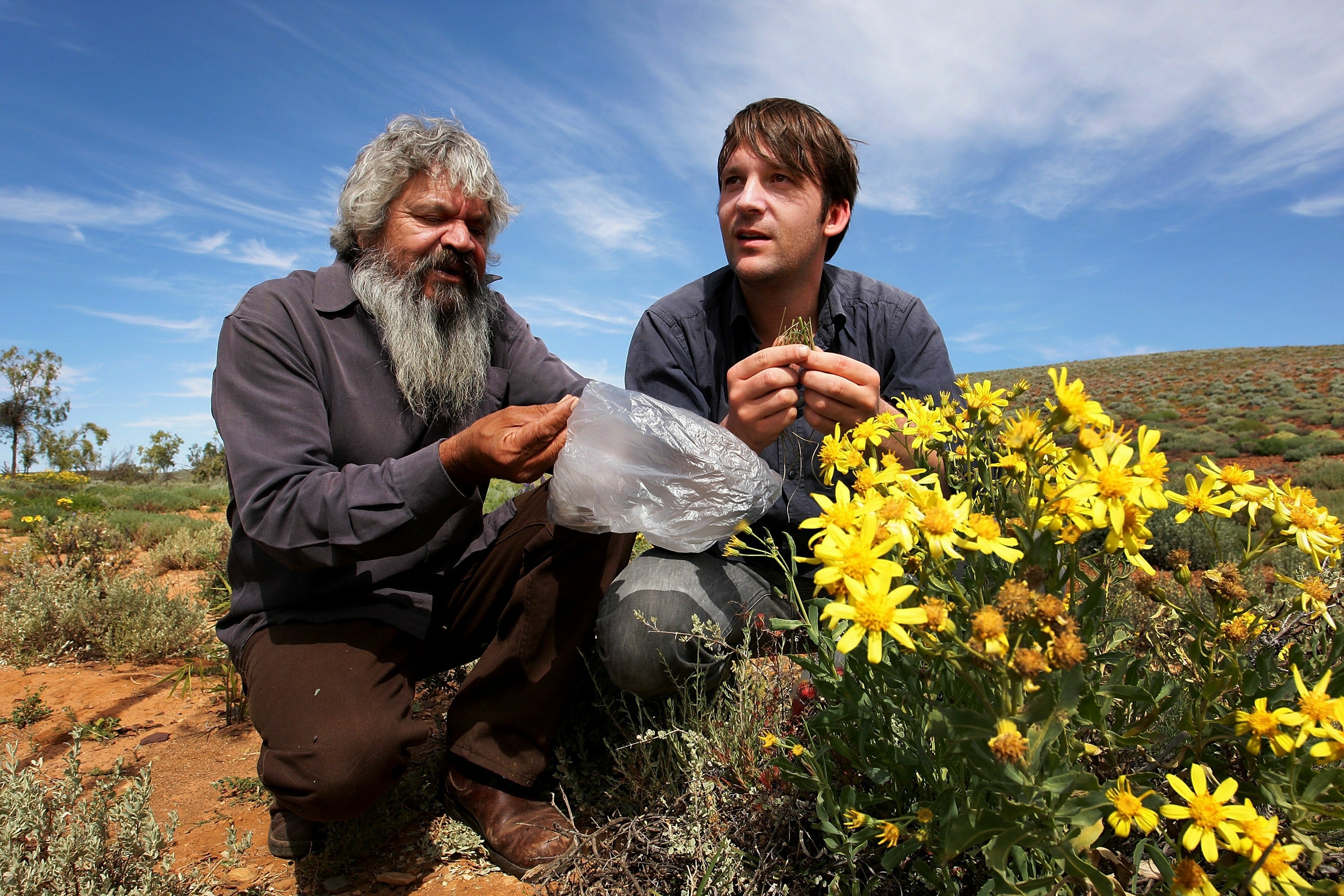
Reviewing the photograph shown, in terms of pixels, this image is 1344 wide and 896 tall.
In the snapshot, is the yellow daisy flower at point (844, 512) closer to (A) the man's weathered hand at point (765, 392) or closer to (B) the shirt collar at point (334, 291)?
(A) the man's weathered hand at point (765, 392)

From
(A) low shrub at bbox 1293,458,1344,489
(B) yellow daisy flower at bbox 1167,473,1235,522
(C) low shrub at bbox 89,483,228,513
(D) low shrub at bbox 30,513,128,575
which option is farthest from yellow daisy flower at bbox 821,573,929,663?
(A) low shrub at bbox 1293,458,1344,489

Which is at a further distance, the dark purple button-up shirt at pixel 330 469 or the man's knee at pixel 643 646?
the man's knee at pixel 643 646

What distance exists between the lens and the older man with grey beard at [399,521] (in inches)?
71.0

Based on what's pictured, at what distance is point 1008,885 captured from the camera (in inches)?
37.3

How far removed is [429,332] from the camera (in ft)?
7.63

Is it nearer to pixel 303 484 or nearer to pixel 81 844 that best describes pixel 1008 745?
pixel 303 484

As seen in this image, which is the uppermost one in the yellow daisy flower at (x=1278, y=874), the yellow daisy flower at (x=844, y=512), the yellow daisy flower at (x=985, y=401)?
the yellow daisy flower at (x=985, y=401)

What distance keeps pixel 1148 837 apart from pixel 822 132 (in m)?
2.16

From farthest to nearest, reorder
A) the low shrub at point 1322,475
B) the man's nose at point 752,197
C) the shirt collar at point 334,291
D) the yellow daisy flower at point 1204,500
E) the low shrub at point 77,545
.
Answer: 1. the low shrub at point 1322,475
2. the low shrub at point 77,545
3. the man's nose at point 752,197
4. the shirt collar at point 334,291
5. the yellow daisy flower at point 1204,500

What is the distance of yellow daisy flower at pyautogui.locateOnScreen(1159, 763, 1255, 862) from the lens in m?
0.96

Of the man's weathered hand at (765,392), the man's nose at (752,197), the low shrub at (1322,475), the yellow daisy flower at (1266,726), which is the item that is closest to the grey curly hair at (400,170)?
the man's nose at (752,197)

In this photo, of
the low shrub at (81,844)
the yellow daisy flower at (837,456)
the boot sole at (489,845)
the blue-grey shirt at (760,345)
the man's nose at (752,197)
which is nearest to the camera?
the yellow daisy flower at (837,456)

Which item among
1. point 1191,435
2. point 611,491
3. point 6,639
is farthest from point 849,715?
point 1191,435

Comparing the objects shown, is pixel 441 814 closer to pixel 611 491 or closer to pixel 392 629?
pixel 392 629
